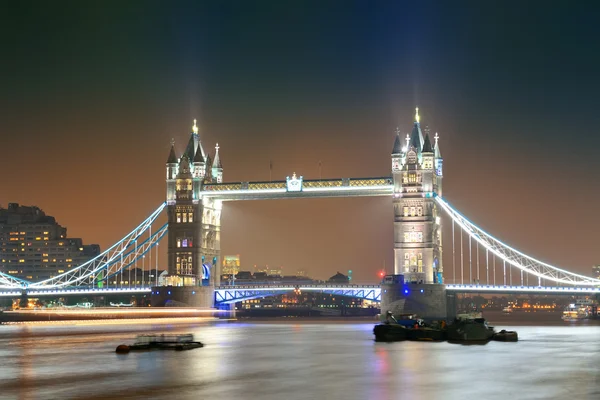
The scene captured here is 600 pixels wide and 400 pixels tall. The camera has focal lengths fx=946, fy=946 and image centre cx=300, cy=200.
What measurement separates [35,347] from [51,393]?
28.0 metres

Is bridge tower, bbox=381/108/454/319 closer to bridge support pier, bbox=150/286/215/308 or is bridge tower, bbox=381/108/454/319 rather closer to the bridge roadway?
the bridge roadway

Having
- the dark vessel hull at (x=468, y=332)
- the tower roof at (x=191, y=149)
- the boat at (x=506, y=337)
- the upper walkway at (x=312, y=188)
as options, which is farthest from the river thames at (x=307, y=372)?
the tower roof at (x=191, y=149)

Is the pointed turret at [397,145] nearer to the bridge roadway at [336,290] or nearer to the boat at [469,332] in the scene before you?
the bridge roadway at [336,290]

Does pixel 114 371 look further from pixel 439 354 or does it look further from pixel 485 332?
pixel 485 332

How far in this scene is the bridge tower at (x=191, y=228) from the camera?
428ft

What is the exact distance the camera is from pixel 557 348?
5753cm

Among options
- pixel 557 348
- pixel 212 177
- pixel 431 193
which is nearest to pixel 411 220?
pixel 431 193

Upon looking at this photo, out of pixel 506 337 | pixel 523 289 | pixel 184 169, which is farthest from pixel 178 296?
pixel 506 337

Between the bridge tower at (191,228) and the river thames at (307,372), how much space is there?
71022mm

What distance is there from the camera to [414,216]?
120m

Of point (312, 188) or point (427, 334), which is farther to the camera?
point (312, 188)

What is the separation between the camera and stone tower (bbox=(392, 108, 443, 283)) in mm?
119438

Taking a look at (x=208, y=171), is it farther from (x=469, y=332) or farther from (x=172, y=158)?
(x=469, y=332)

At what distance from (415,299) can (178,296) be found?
106ft
